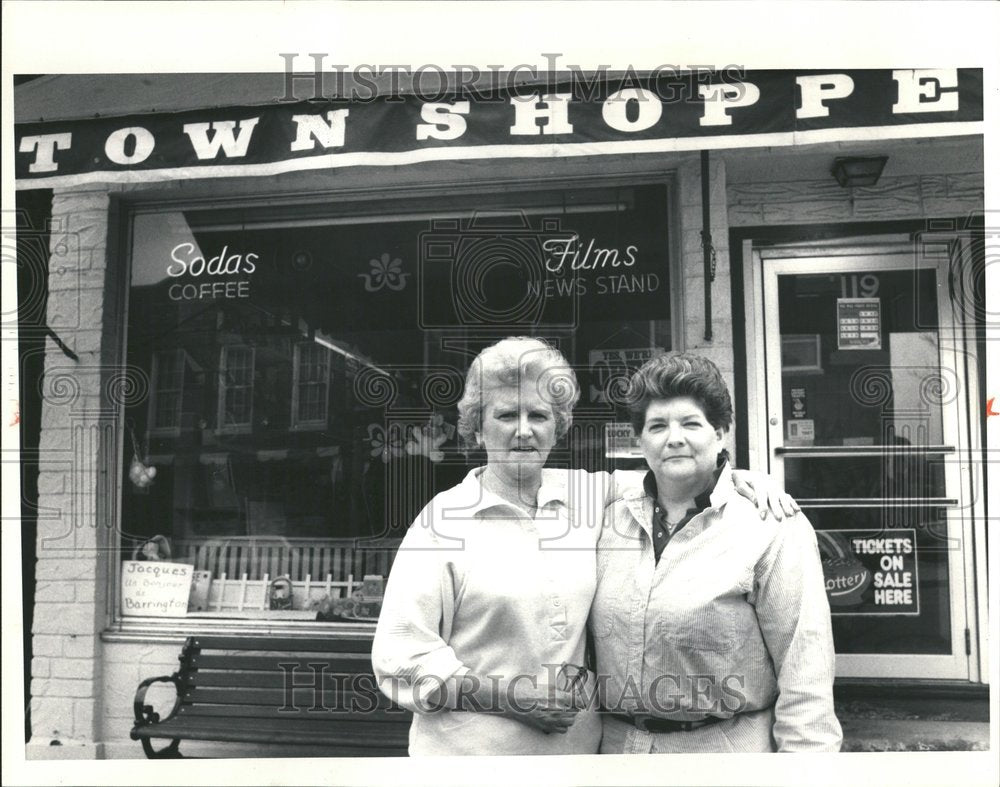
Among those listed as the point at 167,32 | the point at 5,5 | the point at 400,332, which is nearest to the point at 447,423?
the point at 400,332

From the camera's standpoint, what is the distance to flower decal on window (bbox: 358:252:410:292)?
4113mm

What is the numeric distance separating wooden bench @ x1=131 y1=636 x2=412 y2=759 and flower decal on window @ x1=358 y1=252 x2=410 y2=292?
→ 66.2 inches

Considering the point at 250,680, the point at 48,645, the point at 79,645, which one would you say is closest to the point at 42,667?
the point at 48,645

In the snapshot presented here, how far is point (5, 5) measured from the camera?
11.9 ft

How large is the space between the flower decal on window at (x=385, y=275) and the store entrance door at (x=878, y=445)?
177 cm

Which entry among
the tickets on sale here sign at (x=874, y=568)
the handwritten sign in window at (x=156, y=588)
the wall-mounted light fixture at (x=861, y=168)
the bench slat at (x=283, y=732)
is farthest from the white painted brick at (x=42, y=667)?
the wall-mounted light fixture at (x=861, y=168)

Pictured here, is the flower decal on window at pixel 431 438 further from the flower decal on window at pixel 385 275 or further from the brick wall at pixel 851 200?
the brick wall at pixel 851 200

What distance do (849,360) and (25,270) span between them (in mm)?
3891

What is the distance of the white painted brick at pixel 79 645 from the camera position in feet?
14.1

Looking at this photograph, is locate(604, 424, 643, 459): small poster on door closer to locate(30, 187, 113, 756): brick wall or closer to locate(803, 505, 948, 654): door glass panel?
locate(803, 505, 948, 654): door glass panel

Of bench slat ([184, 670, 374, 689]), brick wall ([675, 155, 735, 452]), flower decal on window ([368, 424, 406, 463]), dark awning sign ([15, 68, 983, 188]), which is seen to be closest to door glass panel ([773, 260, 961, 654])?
brick wall ([675, 155, 735, 452])

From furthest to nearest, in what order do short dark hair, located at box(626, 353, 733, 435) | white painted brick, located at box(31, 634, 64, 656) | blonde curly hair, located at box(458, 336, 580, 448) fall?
white painted brick, located at box(31, 634, 64, 656), blonde curly hair, located at box(458, 336, 580, 448), short dark hair, located at box(626, 353, 733, 435)

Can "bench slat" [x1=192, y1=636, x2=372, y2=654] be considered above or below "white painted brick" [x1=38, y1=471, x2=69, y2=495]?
below

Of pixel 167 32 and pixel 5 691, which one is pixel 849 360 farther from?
pixel 5 691
